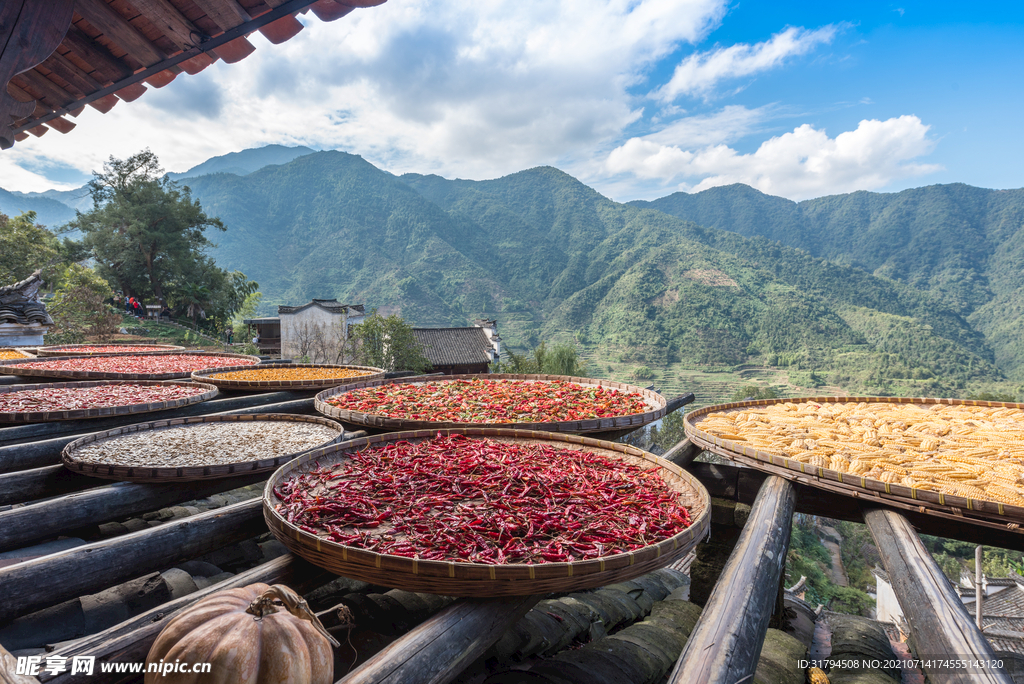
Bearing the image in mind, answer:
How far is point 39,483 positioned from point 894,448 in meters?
4.81

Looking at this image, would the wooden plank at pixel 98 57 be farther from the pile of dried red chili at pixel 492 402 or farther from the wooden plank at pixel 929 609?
the wooden plank at pixel 929 609

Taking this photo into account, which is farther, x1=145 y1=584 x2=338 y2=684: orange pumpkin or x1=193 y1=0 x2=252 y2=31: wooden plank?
x1=193 y1=0 x2=252 y2=31: wooden plank

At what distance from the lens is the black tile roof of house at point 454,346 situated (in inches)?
1157

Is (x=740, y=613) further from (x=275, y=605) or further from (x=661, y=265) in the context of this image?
(x=661, y=265)

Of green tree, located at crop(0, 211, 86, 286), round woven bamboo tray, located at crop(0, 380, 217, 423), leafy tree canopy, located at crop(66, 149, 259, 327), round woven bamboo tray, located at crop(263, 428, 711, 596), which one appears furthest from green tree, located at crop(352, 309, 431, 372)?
round woven bamboo tray, located at crop(263, 428, 711, 596)

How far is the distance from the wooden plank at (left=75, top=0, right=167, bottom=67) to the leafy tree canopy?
28.0 meters

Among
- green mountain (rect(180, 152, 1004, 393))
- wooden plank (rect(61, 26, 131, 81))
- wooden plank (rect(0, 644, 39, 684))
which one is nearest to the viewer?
wooden plank (rect(0, 644, 39, 684))

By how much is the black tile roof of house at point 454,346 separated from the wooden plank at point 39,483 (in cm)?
2580

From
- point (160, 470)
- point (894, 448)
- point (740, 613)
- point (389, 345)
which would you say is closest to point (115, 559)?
point (160, 470)

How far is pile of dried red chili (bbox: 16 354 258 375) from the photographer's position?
5535 millimetres

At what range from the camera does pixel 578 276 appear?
8150 centimetres

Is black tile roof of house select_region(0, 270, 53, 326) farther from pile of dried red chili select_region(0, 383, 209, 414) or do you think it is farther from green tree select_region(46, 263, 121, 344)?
green tree select_region(46, 263, 121, 344)

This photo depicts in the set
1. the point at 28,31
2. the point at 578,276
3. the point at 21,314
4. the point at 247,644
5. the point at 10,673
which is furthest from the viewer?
the point at 578,276

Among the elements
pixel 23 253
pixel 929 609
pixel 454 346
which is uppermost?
pixel 23 253
